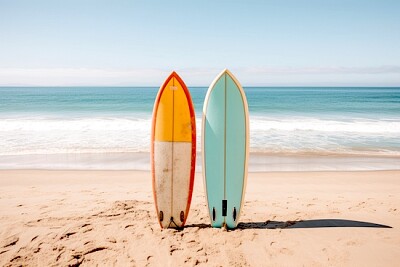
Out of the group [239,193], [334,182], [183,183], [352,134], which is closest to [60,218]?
[183,183]

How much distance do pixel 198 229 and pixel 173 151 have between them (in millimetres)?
960

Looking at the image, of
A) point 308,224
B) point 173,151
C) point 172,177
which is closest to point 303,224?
point 308,224

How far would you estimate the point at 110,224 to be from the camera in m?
3.47

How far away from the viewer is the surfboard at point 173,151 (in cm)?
340

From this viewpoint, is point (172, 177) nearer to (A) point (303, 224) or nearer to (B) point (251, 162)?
(A) point (303, 224)

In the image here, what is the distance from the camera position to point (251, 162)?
7.22 metres

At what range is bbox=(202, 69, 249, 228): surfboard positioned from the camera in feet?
11.1

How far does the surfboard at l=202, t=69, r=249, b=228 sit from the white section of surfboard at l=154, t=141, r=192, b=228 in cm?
24

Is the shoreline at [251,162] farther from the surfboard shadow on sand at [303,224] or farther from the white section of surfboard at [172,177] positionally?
the white section of surfboard at [172,177]

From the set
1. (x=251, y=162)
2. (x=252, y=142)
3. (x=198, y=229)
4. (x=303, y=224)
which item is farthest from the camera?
(x=252, y=142)

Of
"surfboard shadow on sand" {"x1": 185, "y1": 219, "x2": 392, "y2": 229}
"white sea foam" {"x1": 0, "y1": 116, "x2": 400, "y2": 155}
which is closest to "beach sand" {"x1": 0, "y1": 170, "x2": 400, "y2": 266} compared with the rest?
"surfboard shadow on sand" {"x1": 185, "y1": 219, "x2": 392, "y2": 229}

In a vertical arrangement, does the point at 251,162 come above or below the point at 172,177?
below

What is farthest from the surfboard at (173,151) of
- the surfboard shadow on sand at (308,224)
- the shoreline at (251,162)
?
the shoreline at (251,162)

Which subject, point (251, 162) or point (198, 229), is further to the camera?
point (251, 162)
